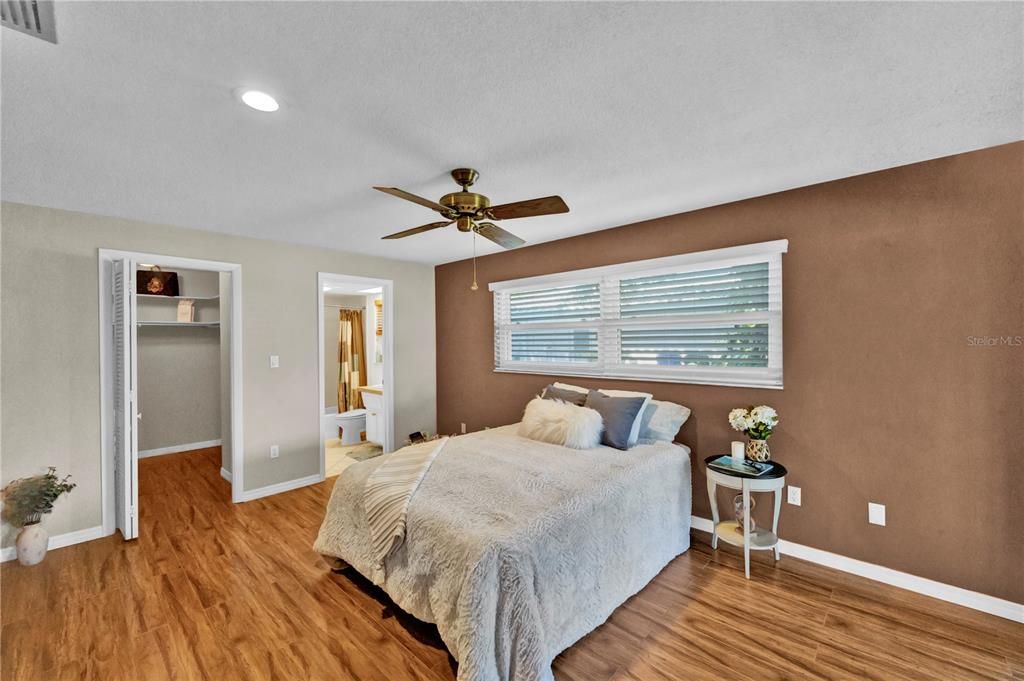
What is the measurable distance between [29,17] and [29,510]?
3145 millimetres

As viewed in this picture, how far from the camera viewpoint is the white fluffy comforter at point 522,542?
167 centimetres

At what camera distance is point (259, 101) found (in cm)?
172

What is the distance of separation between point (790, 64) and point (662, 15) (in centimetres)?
60

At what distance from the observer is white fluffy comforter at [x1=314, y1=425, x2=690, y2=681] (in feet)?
5.49

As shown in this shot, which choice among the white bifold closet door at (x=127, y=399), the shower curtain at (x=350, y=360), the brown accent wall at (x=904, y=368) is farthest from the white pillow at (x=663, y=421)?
the shower curtain at (x=350, y=360)

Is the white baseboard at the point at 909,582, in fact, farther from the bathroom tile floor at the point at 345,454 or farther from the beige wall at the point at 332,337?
the beige wall at the point at 332,337

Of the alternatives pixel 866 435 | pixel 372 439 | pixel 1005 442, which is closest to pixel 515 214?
pixel 866 435

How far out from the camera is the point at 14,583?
257 centimetres

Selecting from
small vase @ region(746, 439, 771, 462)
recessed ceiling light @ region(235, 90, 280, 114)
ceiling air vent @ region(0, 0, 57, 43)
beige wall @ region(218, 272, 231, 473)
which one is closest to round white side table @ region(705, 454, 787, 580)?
small vase @ region(746, 439, 771, 462)

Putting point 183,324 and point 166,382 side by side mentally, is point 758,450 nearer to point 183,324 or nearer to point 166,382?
point 183,324

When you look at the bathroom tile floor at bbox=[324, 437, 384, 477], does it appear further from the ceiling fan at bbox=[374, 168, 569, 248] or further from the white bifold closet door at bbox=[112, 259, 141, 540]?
the ceiling fan at bbox=[374, 168, 569, 248]

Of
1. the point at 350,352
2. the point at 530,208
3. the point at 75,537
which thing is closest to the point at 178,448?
the point at 75,537

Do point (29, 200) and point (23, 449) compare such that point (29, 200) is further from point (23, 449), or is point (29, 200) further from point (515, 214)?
point (515, 214)

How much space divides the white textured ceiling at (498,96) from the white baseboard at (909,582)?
2379mm
